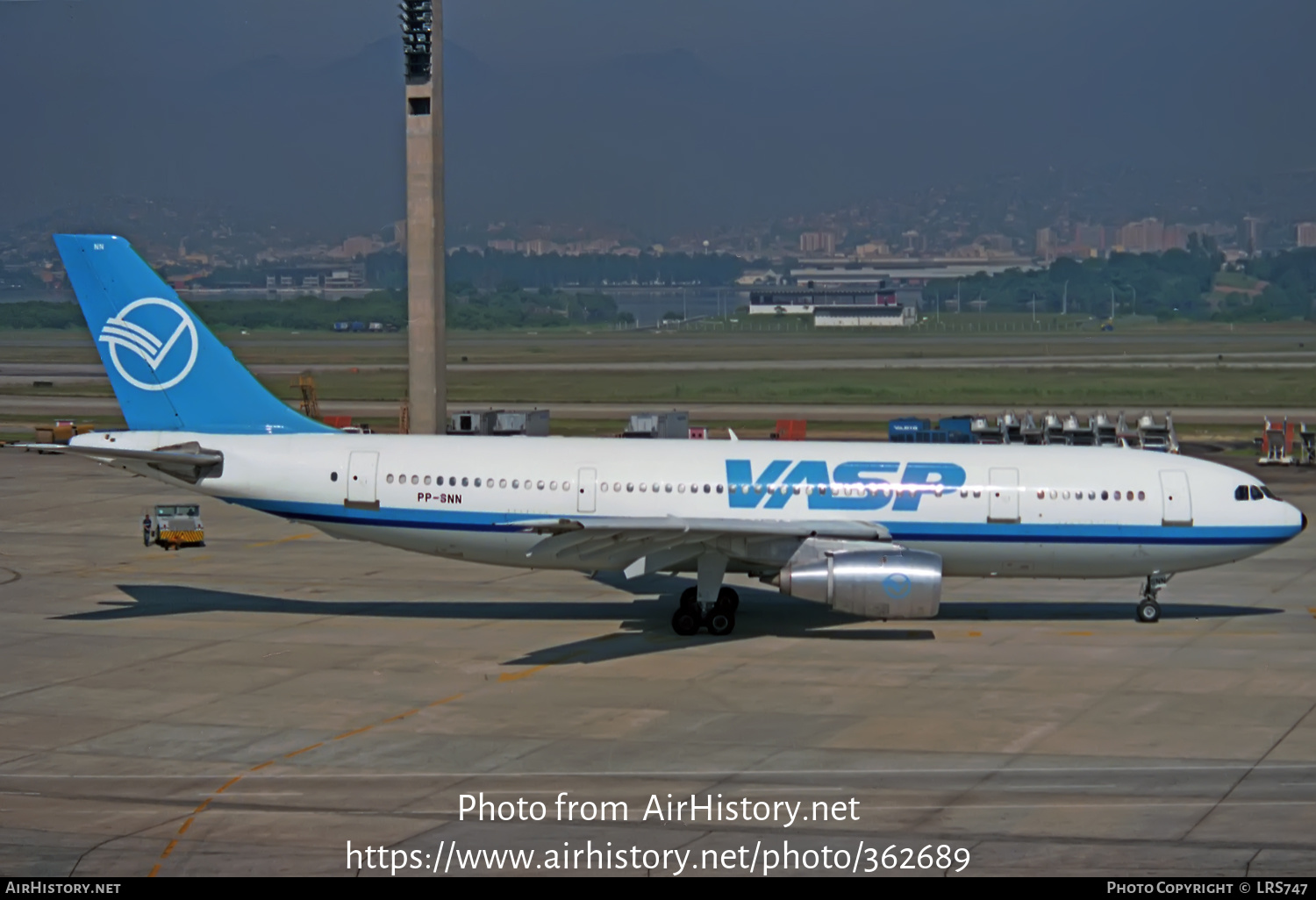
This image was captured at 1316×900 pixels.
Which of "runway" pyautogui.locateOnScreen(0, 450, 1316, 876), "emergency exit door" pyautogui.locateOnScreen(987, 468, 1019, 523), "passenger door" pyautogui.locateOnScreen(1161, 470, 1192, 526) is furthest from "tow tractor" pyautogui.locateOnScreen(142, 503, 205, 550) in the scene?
"passenger door" pyautogui.locateOnScreen(1161, 470, 1192, 526)

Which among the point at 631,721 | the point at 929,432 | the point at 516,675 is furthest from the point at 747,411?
the point at 631,721

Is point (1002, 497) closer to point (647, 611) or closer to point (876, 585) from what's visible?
point (876, 585)

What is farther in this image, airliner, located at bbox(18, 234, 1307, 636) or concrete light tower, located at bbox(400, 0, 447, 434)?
concrete light tower, located at bbox(400, 0, 447, 434)

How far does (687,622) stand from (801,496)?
355cm

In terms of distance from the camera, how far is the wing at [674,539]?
1171 inches

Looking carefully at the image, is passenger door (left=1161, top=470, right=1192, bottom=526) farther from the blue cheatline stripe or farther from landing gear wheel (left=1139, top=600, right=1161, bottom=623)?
landing gear wheel (left=1139, top=600, right=1161, bottom=623)

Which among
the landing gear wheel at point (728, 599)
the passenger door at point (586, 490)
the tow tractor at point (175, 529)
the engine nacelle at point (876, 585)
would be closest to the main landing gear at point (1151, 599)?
the engine nacelle at point (876, 585)

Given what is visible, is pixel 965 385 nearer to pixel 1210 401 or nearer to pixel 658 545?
pixel 1210 401

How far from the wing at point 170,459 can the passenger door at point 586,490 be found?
303 inches

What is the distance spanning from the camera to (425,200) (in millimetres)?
59812

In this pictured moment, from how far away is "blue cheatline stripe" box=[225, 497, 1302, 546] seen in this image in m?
31.7

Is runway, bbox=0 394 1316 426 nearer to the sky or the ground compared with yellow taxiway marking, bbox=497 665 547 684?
nearer to the ground

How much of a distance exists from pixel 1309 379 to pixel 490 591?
79.8m

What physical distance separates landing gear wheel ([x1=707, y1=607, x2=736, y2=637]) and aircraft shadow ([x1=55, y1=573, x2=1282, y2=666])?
173mm
